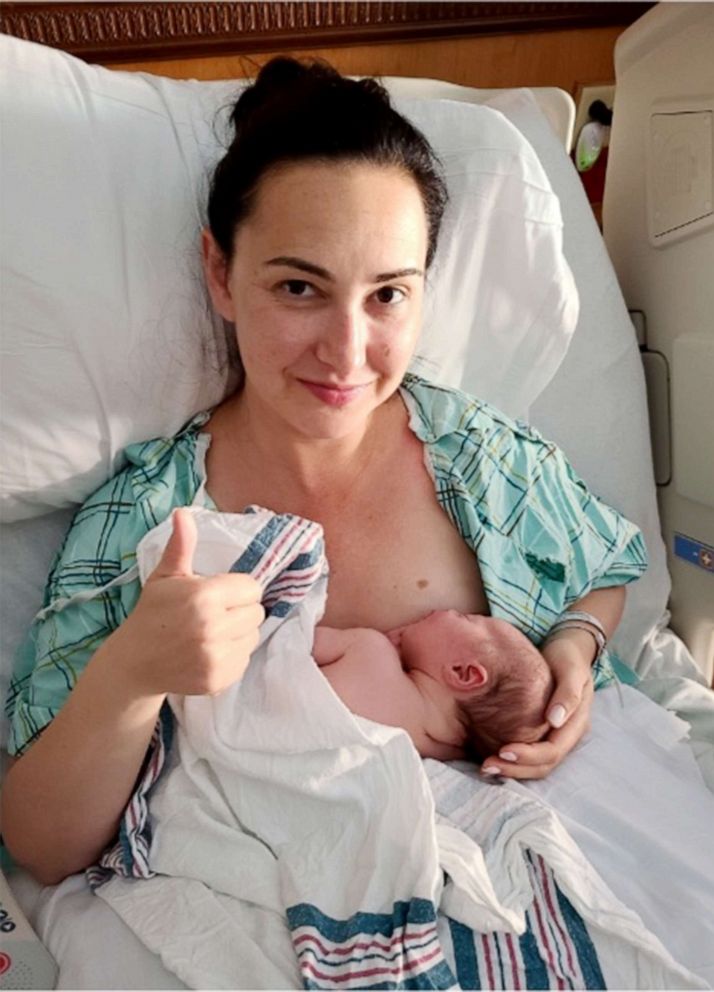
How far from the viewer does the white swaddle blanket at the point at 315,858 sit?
1045mm

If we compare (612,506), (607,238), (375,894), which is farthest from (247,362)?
(607,238)

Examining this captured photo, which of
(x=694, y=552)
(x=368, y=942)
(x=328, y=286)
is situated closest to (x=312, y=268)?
(x=328, y=286)

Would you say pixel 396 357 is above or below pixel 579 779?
above

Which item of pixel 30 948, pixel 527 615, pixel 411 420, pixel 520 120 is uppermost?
pixel 520 120

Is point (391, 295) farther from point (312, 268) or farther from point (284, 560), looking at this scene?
point (284, 560)

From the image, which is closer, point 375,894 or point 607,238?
point 375,894

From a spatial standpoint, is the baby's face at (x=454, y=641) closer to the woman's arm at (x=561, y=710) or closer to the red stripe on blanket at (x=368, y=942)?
the woman's arm at (x=561, y=710)

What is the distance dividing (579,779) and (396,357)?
20.8 inches

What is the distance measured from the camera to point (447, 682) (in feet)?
4.09

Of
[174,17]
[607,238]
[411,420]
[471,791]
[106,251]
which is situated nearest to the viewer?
[471,791]

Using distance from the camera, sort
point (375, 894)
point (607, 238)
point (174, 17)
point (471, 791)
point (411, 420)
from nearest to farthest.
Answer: point (375, 894) → point (471, 791) → point (411, 420) → point (174, 17) → point (607, 238)

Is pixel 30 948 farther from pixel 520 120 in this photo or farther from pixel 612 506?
pixel 520 120

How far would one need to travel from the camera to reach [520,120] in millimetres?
1708

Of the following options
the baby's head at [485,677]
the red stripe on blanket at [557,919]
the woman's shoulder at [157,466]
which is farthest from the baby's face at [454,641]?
the woman's shoulder at [157,466]
